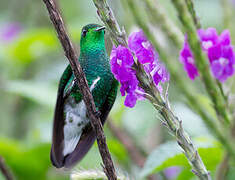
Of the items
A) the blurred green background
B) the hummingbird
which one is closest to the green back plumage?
the hummingbird

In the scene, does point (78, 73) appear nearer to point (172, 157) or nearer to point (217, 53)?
point (217, 53)

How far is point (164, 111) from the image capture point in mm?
998

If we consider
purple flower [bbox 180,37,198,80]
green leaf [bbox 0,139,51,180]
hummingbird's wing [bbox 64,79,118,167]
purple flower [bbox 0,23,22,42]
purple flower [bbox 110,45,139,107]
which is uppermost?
purple flower [bbox 110,45,139,107]

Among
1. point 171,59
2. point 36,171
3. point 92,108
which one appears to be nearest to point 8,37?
point 36,171

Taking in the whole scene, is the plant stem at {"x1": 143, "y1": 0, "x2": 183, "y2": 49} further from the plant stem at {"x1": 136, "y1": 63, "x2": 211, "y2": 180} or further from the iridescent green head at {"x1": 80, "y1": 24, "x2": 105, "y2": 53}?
the iridescent green head at {"x1": 80, "y1": 24, "x2": 105, "y2": 53}

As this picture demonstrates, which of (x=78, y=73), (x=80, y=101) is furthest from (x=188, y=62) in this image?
(x=80, y=101)

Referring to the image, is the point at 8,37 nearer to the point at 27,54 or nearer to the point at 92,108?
the point at 27,54

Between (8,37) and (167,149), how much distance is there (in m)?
2.94

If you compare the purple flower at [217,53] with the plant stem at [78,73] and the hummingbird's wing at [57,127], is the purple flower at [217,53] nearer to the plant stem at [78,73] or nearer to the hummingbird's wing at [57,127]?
the plant stem at [78,73]

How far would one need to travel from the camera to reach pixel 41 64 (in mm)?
3971

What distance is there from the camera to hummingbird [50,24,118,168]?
1800mm

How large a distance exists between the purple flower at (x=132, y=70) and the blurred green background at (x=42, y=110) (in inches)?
21.7

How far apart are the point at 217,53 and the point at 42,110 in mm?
2870

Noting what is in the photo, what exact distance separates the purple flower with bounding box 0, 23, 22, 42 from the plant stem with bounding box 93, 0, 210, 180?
3304mm
